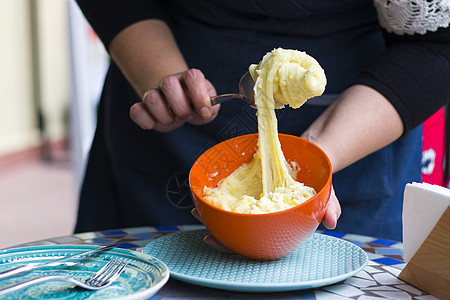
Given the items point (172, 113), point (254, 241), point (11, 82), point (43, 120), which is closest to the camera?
point (254, 241)

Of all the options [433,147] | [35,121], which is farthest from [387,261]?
[35,121]

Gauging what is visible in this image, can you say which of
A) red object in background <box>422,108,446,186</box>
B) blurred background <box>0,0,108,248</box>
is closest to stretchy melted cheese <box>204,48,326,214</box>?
red object in background <box>422,108,446,186</box>

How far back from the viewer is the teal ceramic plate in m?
0.52

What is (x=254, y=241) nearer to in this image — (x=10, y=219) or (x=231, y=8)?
(x=231, y=8)

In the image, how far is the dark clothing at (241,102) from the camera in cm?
90

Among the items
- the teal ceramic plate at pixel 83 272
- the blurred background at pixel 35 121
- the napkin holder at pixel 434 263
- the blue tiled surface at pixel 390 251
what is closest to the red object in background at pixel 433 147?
the blue tiled surface at pixel 390 251

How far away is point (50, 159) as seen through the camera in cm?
399

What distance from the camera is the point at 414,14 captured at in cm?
86

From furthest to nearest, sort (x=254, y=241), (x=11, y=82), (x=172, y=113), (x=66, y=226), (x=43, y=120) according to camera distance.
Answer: (x=43, y=120)
(x=11, y=82)
(x=66, y=226)
(x=172, y=113)
(x=254, y=241)

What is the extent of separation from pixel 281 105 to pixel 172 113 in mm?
168

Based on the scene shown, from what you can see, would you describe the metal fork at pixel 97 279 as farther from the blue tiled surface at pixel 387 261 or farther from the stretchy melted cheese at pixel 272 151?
the blue tiled surface at pixel 387 261

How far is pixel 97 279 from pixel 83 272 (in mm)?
43

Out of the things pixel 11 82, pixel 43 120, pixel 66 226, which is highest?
pixel 11 82

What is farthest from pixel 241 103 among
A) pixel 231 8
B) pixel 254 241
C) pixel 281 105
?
pixel 254 241
